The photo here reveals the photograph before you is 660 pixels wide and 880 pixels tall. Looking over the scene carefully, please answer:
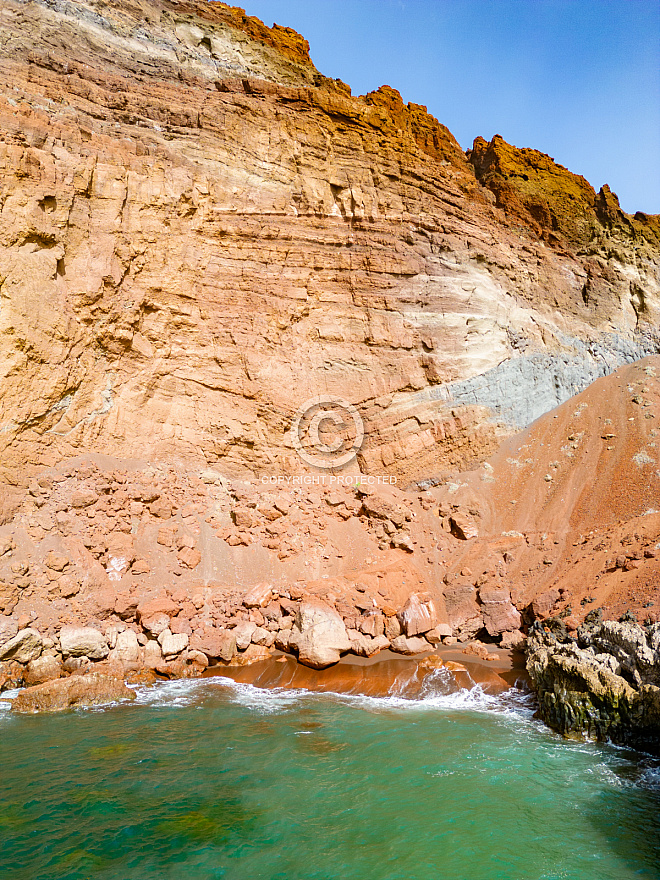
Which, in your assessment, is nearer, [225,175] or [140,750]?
[140,750]

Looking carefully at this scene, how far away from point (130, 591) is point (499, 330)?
1521cm

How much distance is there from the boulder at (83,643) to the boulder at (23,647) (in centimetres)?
46

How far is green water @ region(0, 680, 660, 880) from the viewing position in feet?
18.7

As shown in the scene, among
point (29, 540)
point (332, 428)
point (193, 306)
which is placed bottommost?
point (29, 540)

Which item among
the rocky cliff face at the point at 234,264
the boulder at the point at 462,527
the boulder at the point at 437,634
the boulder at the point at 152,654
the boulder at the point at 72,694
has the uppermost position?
the rocky cliff face at the point at 234,264

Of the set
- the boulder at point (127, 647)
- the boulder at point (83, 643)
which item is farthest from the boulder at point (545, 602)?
the boulder at point (83, 643)

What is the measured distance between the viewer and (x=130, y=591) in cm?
1266

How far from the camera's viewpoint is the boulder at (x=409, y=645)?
12023 millimetres

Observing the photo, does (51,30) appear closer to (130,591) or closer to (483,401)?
(130,591)

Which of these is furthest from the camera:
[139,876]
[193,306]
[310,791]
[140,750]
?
[193,306]

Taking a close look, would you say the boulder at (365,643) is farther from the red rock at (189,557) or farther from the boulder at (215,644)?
the red rock at (189,557)

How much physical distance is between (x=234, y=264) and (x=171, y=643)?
36.5ft

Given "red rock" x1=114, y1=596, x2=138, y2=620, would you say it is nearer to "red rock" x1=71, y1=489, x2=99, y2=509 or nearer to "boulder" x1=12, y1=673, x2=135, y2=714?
"boulder" x1=12, y1=673, x2=135, y2=714

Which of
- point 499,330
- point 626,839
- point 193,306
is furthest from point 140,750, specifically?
point 499,330
